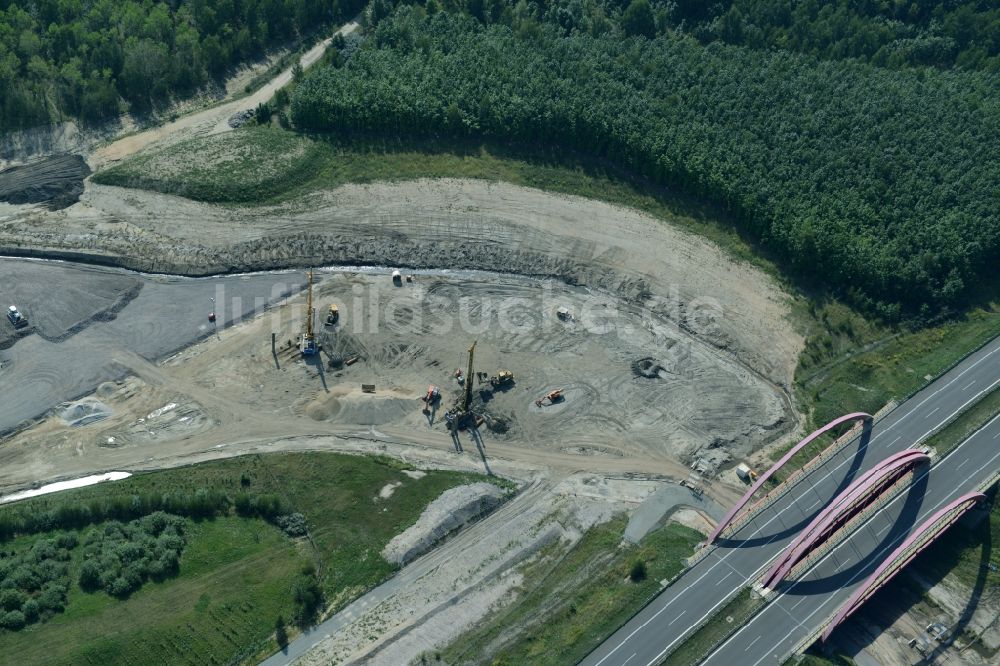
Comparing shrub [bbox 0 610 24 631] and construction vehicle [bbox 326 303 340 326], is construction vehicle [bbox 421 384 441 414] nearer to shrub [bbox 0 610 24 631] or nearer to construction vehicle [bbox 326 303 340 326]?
construction vehicle [bbox 326 303 340 326]

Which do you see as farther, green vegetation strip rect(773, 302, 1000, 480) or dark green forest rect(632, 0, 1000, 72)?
dark green forest rect(632, 0, 1000, 72)

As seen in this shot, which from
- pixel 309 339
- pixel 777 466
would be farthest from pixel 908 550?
pixel 309 339

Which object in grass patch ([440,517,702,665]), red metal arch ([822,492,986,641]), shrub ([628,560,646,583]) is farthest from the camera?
shrub ([628,560,646,583])

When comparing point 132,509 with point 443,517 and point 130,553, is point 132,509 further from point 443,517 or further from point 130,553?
point 443,517

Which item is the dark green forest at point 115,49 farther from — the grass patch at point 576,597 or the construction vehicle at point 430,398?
the grass patch at point 576,597

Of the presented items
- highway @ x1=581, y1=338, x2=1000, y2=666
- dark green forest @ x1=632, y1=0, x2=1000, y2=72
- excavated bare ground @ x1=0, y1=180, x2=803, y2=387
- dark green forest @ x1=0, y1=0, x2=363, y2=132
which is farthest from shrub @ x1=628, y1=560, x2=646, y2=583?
dark green forest @ x1=0, y1=0, x2=363, y2=132

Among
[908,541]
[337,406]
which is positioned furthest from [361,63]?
[908,541]
